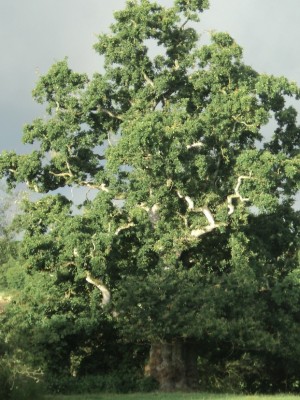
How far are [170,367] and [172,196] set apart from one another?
7964 millimetres

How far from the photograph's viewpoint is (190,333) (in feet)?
109

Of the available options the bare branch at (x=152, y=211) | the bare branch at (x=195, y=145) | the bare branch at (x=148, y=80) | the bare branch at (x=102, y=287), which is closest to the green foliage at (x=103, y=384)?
the bare branch at (x=102, y=287)

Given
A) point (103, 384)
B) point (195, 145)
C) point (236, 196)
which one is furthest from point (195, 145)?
point (103, 384)

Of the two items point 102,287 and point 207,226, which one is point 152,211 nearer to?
point 207,226

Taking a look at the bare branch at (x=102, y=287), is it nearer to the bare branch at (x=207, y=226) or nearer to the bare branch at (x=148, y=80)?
the bare branch at (x=207, y=226)

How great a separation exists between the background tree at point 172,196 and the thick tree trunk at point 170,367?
0.07m

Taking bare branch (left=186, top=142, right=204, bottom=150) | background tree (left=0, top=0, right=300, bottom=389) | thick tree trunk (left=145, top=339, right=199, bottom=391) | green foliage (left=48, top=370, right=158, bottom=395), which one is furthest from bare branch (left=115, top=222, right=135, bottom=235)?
green foliage (left=48, top=370, right=158, bottom=395)

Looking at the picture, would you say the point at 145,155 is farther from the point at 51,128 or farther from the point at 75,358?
the point at 75,358

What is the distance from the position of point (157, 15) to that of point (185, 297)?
13.8 m

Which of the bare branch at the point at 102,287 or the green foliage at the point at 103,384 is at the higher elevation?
the bare branch at the point at 102,287

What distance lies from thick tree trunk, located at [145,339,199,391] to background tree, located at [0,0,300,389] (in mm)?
66

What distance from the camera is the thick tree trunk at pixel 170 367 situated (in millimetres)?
35625

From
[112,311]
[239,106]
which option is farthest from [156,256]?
[239,106]

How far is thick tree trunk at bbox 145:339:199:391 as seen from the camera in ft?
117
